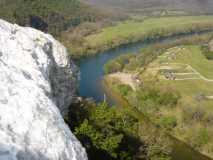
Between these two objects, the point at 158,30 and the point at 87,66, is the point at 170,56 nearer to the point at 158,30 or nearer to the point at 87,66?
the point at 87,66

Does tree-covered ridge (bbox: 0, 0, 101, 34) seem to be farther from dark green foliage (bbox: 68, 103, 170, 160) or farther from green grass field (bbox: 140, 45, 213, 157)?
dark green foliage (bbox: 68, 103, 170, 160)

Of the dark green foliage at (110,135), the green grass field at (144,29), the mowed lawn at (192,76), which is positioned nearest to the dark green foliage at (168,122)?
the mowed lawn at (192,76)

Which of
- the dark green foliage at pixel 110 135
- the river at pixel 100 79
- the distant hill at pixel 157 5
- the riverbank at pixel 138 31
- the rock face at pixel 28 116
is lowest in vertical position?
the river at pixel 100 79

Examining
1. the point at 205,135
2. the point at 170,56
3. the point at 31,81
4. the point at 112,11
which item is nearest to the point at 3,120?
the point at 31,81

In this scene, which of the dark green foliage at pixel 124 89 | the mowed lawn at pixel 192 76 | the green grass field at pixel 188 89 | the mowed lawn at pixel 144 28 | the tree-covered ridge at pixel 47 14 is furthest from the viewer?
the mowed lawn at pixel 144 28

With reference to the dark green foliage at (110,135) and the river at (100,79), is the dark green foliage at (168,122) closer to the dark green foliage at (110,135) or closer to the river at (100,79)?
the river at (100,79)
